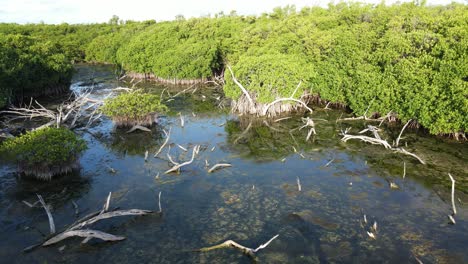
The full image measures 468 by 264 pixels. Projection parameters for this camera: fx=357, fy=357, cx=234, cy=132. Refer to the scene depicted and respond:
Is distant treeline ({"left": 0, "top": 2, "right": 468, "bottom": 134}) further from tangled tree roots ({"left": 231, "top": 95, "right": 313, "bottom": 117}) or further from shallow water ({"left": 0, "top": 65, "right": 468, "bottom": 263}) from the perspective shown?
shallow water ({"left": 0, "top": 65, "right": 468, "bottom": 263})

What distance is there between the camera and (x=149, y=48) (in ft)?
159

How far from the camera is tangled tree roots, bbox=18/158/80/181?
16828 millimetres

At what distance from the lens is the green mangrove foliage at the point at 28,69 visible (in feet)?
96.7

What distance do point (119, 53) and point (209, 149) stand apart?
37.5 metres

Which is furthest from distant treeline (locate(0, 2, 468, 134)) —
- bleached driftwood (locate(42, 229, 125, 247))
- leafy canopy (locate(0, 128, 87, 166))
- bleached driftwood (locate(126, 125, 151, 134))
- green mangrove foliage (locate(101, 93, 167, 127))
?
bleached driftwood (locate(42, 229, 125, 247))

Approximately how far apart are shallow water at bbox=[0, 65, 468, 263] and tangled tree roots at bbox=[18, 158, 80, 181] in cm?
43

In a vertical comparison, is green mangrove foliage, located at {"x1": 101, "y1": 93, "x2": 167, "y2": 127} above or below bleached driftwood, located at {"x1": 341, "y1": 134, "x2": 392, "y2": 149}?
above

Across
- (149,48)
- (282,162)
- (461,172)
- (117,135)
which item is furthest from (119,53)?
(461,172)

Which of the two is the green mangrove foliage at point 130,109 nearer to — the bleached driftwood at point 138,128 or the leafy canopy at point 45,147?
the bleached driftwood at point 138,128

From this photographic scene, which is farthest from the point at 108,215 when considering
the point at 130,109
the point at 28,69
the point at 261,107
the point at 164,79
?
the point at 164,79

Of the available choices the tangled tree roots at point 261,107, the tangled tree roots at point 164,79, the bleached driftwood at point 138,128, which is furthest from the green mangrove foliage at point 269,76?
the tangled tree roots at point 164,79

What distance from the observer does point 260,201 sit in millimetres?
15445

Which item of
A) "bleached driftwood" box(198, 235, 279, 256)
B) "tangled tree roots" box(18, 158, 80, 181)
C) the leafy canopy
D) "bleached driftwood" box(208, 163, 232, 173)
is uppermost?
the leafy canopy

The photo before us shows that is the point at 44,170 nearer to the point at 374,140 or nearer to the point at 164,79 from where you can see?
the point at 374,140
